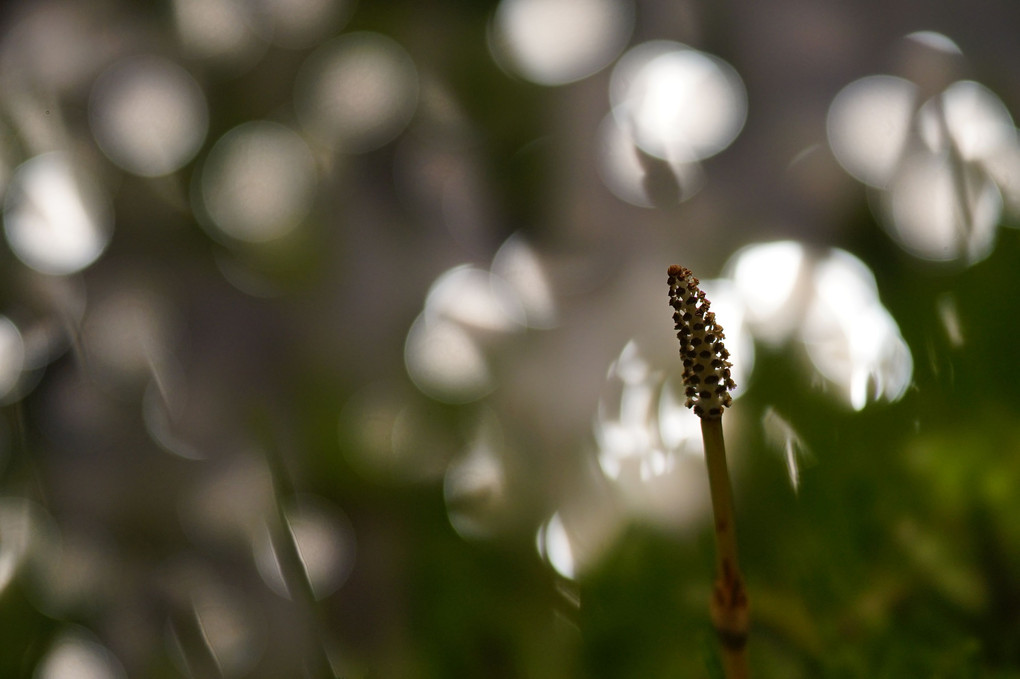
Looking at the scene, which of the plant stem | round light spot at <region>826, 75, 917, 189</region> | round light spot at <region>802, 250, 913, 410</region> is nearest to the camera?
the plant stem

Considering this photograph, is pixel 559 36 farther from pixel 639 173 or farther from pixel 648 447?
pixel 648 447

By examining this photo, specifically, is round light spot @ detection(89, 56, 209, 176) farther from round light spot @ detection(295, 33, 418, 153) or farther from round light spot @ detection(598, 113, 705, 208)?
round light spot @ detection(598, 113, 705, 208)

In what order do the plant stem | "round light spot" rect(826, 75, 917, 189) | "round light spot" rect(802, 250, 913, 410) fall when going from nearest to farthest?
the plant stem → "round light spot" rect(802, 250, 913, 410) → "round light spot" rect(826, 75, 917, 189)

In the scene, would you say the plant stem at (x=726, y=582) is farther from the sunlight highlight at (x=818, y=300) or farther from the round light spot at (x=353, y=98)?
the round light spot at (x=353, y=98)

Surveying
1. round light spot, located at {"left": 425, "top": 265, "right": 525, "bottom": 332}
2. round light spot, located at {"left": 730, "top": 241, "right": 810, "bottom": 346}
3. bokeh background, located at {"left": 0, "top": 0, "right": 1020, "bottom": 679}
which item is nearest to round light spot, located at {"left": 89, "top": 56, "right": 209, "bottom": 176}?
bokeh background, located at {"left": 0, "top": 0, "right": 1020, "bottom": 679}

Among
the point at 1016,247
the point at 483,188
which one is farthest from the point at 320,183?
the point at 1016,247

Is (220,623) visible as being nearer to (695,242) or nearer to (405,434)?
(405,434)

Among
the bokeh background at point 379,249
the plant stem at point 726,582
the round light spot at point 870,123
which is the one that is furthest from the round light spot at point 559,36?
the plant stem at point 726,582

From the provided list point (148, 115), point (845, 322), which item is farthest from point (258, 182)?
point (845, 322)
